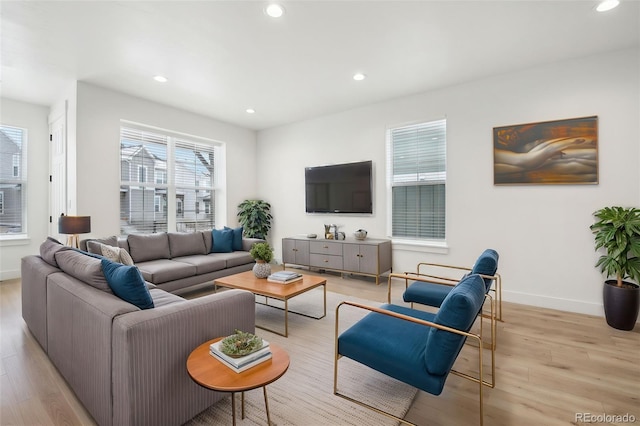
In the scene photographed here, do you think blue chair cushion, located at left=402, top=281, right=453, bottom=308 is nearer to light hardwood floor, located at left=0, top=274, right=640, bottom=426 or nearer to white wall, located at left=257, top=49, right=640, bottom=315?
light hardwood floor, located at left=0, top=274, right=640, bottom=426

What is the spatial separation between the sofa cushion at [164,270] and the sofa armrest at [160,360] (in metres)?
2.11

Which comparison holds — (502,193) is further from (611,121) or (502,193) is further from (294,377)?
(294,377)

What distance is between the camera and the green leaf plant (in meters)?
2.83

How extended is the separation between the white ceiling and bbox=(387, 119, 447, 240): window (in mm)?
687

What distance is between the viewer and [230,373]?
4.57 feet

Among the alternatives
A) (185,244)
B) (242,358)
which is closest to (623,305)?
(242,358)

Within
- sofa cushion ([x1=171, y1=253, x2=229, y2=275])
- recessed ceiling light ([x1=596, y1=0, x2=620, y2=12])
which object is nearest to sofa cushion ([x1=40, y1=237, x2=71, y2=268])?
sofa cushion ([x1=171, y1=253, x2=229, y2=275])

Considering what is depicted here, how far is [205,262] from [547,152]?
4547 mm

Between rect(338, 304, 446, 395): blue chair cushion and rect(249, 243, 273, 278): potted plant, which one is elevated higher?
rect(249, 243, 273, 278): potted plant

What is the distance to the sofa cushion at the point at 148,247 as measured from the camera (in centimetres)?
388

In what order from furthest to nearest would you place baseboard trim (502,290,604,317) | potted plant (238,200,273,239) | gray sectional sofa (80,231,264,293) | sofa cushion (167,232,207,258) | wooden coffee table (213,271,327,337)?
1. potted plant (238,200,273,239)
2. sofa cushion (167,232,207,258)
3. gray sectional sofa (80,231,264,293)
4. baseboard trim (502,290,604,317)
5. wooden coffee table (213,271,327,337)

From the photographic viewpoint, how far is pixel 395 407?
179cm

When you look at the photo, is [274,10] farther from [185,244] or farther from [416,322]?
[185,244]

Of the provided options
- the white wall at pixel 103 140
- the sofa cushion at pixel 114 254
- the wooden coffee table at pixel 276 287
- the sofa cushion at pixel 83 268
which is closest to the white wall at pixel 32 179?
the white wall at pixel 103 140
